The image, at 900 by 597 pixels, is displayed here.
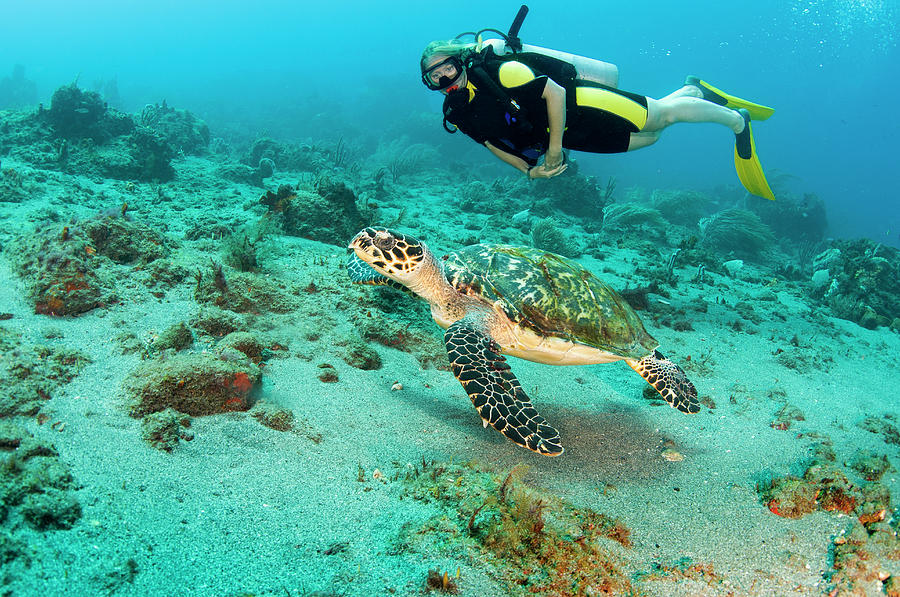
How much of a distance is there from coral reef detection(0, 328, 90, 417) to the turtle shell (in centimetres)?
312

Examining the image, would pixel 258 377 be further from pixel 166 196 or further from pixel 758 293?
pixel 758 293

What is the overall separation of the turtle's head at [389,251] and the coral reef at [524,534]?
1.96m

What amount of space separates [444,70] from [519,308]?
267 cm

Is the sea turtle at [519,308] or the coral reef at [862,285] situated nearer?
the sea turtle at [519,308]

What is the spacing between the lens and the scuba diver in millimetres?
4137

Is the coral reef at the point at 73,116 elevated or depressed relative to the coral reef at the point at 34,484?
elevated

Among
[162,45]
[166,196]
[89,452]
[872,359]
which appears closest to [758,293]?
[872,359]

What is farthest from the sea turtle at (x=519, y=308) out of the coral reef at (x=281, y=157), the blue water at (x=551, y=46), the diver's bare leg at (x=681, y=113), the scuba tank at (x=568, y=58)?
the blue water at (x=551, y=46)

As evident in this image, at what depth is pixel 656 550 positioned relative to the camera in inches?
84.1

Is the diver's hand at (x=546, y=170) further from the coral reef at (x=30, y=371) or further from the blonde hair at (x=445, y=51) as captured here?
the coral reef at (x=30, y=371)

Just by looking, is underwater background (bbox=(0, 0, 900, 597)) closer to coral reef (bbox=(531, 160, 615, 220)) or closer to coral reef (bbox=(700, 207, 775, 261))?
coral reef (bbox=(700, 207, 775, 261))

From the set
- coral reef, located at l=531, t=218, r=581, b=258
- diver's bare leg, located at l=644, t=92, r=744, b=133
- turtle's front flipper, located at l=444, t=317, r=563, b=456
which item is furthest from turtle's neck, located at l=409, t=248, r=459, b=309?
coral reef, located at l=531, t=218, r=581, b=258

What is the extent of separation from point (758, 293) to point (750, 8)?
133480mm

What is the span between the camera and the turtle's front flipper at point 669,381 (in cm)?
386
